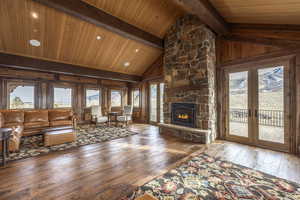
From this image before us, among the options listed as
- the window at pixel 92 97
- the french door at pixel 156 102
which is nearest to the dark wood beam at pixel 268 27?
the french door at pixel 156 102

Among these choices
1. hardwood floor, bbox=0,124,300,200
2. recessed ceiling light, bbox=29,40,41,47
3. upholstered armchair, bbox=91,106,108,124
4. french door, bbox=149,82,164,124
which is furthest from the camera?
french door, bbox=149,82,164,124

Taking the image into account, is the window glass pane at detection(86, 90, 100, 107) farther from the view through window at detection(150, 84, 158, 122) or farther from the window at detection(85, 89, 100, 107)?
the view through window at detection(150, 84, 158, 122)

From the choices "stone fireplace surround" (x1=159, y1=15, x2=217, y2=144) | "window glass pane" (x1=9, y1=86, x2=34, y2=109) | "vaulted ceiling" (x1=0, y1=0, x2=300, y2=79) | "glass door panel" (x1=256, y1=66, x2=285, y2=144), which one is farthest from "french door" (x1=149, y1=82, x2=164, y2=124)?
"window glass pane" (x1=9, y1=86, x2=34, y2=109)

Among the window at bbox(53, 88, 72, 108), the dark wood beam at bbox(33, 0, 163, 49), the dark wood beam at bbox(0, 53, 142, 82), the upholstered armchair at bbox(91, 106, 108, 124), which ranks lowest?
the upholstered armchair at bbox(91, 106, 108, 124)

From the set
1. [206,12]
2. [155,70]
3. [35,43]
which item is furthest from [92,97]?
[206,12]

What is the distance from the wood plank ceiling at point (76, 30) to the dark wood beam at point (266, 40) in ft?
7.12

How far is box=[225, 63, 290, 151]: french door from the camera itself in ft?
11.1

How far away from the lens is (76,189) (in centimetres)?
195

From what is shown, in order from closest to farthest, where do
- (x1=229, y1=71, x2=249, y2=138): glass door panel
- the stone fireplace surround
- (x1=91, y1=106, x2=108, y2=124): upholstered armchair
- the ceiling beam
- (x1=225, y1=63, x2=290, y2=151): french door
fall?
(x1=225, y1=63, x2=290, y2=151): french door < (x1=229, y1=71, x2=249, y2=138): glass door panel < the stone fireplace surround < (x1=91, y1=106, x2=108, y2=124): upholstered armchair < the ceiling beam

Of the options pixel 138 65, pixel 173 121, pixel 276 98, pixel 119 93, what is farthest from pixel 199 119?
pixel 119 93

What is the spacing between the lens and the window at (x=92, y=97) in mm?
7535

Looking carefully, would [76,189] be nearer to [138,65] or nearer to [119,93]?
[138,65]

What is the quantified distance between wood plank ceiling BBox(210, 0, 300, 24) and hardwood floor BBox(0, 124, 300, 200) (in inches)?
128

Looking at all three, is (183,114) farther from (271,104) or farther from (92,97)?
(92,97)
